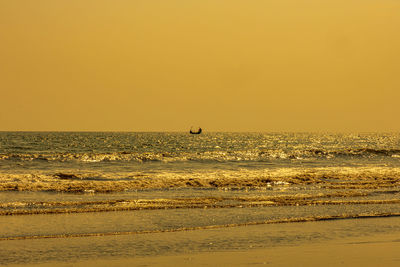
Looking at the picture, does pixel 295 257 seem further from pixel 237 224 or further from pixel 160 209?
pixel 160 209

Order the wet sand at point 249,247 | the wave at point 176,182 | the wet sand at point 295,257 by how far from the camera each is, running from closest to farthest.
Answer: the wet sand at point 295,257, the wet sand at point 249,247, the wave at point 176,182

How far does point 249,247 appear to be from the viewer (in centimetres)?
1553

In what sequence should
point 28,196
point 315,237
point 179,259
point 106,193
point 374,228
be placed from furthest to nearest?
point 106,193 → point 28,196 → point 374,228 → point 315,237 → point 179,259

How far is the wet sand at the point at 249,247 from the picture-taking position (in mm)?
13734

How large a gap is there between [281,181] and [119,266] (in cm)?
2448

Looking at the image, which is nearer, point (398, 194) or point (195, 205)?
point (195, 205)

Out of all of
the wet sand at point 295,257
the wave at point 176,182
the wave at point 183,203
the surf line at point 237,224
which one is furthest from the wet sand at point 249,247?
the wave at point 176,182

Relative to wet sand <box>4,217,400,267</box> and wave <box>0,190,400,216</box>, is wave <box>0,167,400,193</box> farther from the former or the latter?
wet sand <box>4,217,400,267</box>

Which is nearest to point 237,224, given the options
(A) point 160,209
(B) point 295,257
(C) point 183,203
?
(A) point 160,209

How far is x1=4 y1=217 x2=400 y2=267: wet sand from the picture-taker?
541 inches

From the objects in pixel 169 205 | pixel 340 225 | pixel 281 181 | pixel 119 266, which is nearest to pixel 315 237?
pixel 340 225

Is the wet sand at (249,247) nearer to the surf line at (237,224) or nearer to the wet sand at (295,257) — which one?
the wet sand at (295,257)

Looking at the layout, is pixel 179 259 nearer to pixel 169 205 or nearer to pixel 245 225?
pixel 245 225

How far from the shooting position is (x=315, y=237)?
17.1 m
